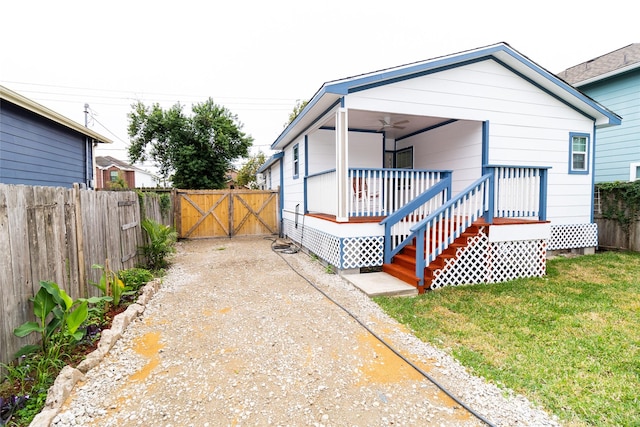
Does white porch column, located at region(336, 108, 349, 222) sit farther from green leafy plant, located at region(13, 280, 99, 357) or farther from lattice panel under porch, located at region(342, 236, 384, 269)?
green leafy plant, located at region(13, 280, 99, 357)

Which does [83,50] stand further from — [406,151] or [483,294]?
[483,294]

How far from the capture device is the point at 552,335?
348 centimetres

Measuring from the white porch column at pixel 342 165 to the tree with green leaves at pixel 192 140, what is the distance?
1380cm

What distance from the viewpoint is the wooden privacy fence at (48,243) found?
8.25ft

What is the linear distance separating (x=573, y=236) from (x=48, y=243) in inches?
407

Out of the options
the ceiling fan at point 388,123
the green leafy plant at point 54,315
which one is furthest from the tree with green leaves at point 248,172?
the green leafy plant at point 54,315

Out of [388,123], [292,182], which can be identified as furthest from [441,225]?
[292,182]

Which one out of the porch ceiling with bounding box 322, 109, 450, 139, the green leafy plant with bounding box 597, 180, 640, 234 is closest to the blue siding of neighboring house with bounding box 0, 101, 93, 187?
the porch ceiling with bounding box 322, 109, 450, 139

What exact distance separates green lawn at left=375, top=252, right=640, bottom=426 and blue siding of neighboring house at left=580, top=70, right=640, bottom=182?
19.8 ft

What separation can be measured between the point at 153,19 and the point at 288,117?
20.6 meters

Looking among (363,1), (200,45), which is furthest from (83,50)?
(363,1)

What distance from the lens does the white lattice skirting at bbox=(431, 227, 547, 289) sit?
5.39 metres

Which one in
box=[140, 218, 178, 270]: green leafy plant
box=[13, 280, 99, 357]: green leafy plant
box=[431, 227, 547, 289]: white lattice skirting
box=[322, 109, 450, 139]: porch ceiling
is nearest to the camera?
box=[13, 280, 99, 357]: green leafy plant

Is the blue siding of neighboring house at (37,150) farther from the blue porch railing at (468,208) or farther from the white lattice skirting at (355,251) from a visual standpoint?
the blue porch railing at (468,208)
